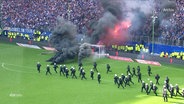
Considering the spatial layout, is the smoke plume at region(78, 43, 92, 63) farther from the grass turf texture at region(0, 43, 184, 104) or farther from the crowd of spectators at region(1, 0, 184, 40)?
the crowd of spectators at region(1, 0, 184, 40)

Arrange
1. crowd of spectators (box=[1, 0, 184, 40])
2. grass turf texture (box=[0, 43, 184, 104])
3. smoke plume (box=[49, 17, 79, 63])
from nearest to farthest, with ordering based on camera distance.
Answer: grass turf texture (box=[0, 43, 184, 104])
smoke plume (box=[49, 17, 79, 63])
crowd of spectators (box=[1, 0, 184, 40])


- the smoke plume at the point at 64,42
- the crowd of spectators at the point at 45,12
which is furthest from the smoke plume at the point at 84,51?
the crowd of spectators at the point at 45,12

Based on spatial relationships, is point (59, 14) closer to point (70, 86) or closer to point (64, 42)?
point (64, 42)

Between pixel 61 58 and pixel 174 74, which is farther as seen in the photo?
pixel 61 58

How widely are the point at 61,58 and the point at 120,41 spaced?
26.9 feet

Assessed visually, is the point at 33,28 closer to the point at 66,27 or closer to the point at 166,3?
the point at 66,27

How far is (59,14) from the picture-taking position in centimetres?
6100

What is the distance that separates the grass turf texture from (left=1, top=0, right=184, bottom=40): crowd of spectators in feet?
24.4

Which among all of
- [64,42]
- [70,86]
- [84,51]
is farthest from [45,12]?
[70,86]

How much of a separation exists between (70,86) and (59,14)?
2549 cm

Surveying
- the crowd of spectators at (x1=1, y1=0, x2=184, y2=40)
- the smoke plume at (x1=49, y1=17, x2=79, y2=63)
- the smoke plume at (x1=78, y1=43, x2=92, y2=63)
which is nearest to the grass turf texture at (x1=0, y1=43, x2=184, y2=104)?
the smoke plume at (x1=78, y1=43, x2=92, y2=63)

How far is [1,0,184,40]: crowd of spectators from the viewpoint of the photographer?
51.2 meters

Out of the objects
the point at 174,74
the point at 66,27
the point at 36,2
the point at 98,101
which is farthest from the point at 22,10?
the point at 98,101

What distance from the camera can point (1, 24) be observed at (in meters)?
66.0
